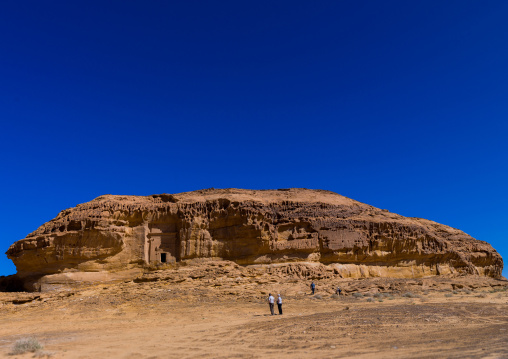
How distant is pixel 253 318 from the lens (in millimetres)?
18859

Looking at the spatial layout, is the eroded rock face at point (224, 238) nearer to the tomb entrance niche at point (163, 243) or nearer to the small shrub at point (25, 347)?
the tomb entrance niche at point (163, 243)

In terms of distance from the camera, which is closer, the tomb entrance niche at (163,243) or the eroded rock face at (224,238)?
the eroded rock face at (224,238)

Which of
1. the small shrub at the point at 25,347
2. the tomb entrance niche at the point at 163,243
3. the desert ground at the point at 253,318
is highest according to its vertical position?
the tomb entrance niche at the point at 163,243

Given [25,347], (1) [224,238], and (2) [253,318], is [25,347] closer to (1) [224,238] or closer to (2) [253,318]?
(2) [253,318]

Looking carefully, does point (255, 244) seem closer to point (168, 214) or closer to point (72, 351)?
point (168, 214)

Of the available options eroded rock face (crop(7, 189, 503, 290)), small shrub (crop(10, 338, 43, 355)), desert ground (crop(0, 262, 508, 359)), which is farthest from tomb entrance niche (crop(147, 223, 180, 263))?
small shrub (crop(10, 338, 43, 355))

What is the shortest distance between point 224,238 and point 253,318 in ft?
46.1

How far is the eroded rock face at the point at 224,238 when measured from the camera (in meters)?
31.2

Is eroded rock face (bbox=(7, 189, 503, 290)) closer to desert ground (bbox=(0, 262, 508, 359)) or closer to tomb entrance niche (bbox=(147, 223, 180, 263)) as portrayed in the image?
tomb entrance niche (bbox=(147, 223, 180, 263))

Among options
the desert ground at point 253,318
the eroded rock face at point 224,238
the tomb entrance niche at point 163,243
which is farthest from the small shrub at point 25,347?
the tomb entrance niche at point 163,243

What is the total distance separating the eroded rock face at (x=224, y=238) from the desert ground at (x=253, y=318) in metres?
2.08

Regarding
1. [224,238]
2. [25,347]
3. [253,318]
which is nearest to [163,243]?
[224,238]

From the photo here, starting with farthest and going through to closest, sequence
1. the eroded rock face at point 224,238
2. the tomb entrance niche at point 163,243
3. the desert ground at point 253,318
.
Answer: the tomb entrance niche at point 163,243 < the eroded rock face at point 224,238 < the desert ground at point 253,318

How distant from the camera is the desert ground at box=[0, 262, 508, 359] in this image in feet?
35.2
